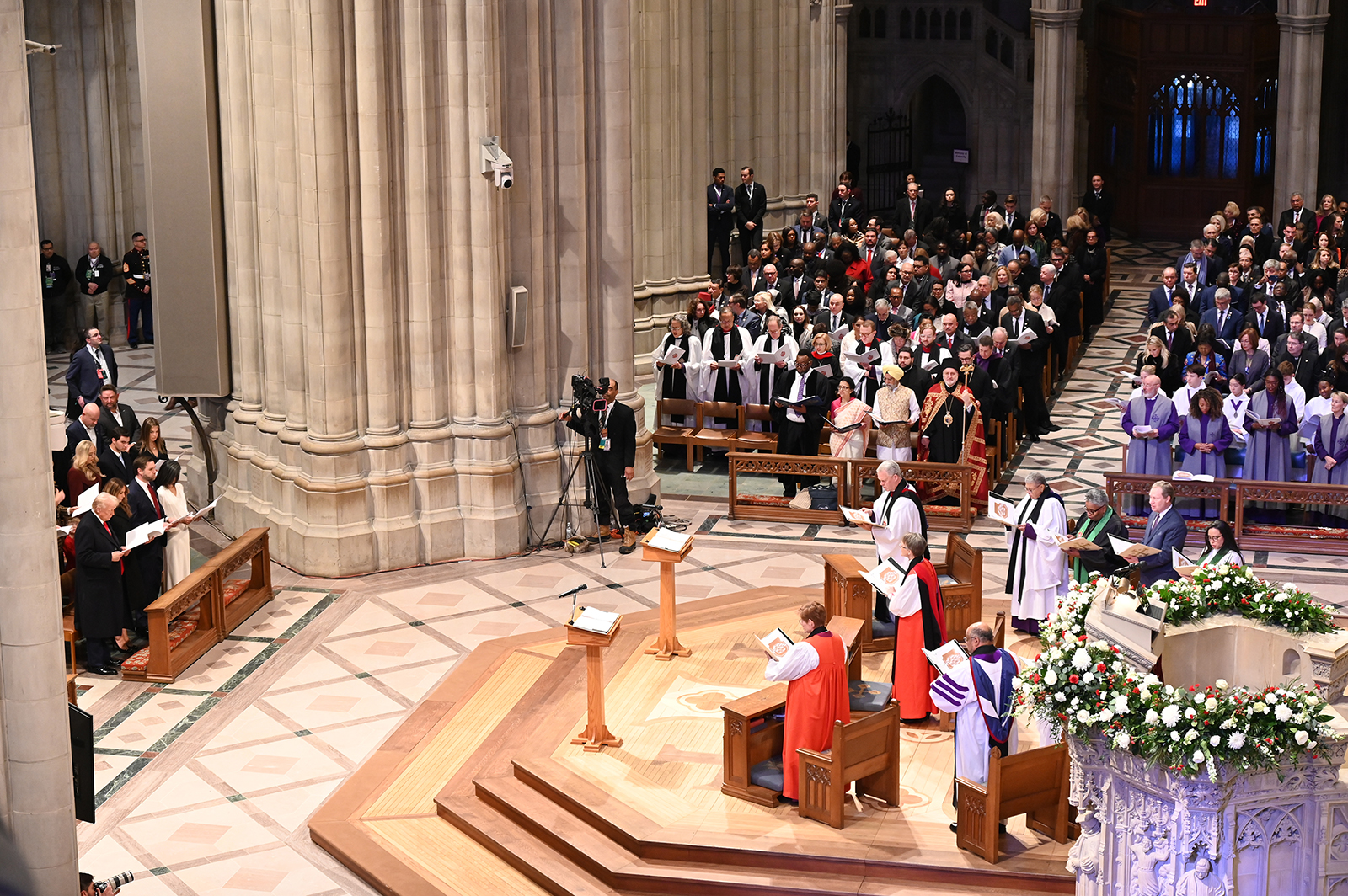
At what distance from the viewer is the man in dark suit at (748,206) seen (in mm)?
25203

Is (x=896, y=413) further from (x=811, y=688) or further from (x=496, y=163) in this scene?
(x=811, y=688)

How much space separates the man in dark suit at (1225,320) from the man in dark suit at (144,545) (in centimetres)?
1098

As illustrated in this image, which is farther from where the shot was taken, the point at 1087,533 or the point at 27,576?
the point at 1087,533

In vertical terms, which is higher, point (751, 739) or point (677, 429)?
point (677, 429)

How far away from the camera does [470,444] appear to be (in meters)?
16.6

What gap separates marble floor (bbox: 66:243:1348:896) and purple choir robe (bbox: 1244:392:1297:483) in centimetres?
86

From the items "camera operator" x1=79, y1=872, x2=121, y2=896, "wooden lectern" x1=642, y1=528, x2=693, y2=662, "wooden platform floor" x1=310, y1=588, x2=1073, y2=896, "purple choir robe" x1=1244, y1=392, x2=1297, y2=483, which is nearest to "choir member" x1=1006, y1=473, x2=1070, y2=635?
"wooden platform floor" x1=310, y1=588, x2=1073, y2=896

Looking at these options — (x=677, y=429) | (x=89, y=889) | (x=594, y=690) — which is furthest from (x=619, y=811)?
(x=677, y=429)

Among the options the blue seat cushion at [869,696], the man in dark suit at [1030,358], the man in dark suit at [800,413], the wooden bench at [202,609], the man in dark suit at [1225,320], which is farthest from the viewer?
the man in dark suit at [1030,358]

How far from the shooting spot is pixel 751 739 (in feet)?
38.8

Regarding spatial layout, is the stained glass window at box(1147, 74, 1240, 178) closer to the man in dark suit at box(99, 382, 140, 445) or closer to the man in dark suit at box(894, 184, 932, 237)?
the man in dark suit at box(894, 184, 932, 237)

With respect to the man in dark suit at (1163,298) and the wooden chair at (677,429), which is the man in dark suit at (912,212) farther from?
the wooden chair at (677,429)

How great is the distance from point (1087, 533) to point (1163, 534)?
1.81 ft

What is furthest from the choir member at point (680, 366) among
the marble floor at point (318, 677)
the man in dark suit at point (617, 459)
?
the man in dark suit at point (617, 459)
